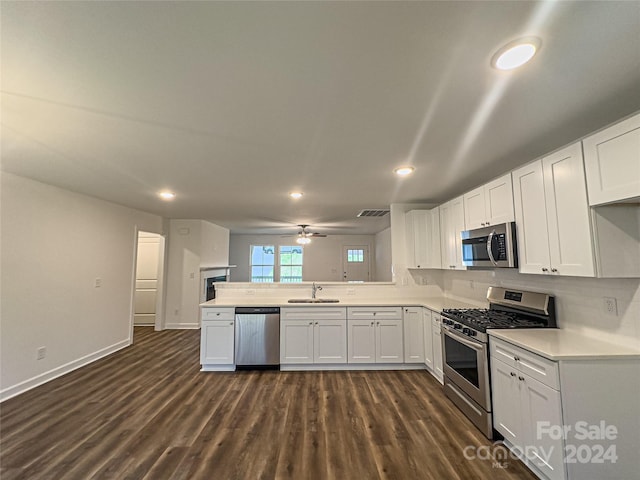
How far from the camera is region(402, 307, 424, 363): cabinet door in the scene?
153 inches

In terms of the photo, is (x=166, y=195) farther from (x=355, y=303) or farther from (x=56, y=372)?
(x=355, y=303)

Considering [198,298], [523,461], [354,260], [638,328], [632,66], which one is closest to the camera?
[632,66]

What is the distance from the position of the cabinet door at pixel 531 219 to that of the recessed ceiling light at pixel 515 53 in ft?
4.01

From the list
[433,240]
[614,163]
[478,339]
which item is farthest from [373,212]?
[614,163]

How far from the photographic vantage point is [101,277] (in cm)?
443

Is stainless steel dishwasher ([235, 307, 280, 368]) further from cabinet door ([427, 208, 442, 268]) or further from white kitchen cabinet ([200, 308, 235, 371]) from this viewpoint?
cabinet door ([427, 208, 442, 268])

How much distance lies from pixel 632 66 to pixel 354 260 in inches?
336

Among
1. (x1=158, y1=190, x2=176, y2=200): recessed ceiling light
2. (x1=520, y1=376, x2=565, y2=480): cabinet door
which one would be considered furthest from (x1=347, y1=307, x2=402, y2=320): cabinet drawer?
(x1=158, y1=190, x2=176, y2=200): recessed ceiling light

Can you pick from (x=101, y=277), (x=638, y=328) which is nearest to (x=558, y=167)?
(x=638, y=328)

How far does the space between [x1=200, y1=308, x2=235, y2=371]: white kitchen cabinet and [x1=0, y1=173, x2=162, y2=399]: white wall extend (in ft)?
5.87

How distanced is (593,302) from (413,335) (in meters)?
2.10

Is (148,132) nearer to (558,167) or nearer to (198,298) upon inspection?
(558,167)

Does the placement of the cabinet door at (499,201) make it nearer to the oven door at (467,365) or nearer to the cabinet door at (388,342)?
the oven door at (467,365)

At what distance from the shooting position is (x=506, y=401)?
2.19 metres
